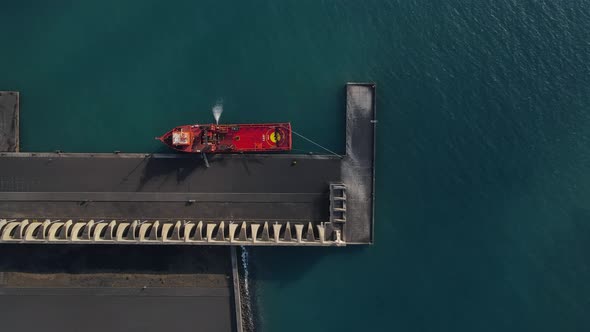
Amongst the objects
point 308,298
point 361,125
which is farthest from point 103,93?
point 308,298

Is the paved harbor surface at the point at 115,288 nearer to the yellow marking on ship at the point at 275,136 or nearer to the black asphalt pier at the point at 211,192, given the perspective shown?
the black asphalt pier at the point at 211,192

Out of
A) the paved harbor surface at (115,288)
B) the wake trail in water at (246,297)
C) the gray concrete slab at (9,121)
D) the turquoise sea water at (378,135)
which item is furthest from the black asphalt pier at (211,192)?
the wake trail in water at (246,297)

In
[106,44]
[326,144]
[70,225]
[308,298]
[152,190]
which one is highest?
[106,44]

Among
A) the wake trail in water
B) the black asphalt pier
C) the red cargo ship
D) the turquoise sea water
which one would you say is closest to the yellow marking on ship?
the red cargo ship

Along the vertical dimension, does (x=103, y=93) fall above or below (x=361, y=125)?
above

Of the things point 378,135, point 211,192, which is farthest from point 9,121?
point 378,135

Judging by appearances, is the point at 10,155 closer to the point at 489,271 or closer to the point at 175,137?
the point at 175,137

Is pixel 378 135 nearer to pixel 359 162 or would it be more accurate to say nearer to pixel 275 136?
pixel 359 162
